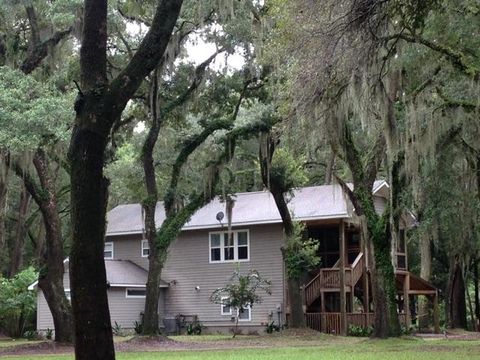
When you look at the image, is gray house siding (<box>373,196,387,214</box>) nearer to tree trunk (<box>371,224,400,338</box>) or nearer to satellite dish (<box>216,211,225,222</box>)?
satellite dish (<box>216,211,225,222</box>)

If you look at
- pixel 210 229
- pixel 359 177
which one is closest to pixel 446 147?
pixel 359 177

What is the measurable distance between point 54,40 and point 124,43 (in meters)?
2.05

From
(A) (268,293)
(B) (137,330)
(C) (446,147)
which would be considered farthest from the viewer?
(B) (137,330)

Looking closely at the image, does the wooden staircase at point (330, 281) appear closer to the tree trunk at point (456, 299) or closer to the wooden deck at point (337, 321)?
the wooden deck at point (337, 321)

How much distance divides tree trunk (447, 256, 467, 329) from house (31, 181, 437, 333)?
2.39 m

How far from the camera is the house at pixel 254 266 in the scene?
2775cm

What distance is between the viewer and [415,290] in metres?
29.9

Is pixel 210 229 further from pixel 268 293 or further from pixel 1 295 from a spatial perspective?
pixel 1 295

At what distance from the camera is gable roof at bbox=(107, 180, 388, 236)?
28344 mm

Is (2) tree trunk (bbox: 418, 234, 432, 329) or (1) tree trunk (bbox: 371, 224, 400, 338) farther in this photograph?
(2) tree trunk (bbox: 418, 234, 432, 329)

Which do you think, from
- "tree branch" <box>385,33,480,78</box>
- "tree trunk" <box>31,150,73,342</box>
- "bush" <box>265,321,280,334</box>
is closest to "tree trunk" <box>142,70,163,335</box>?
"tree trunk" <box>31,150,73,342</box>

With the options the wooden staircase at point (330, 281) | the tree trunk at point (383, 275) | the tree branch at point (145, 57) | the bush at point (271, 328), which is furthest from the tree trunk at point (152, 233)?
the tree branch at point (145, 57)

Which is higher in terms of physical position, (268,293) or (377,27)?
(377,27)

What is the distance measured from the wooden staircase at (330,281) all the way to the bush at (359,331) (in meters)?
1.52
